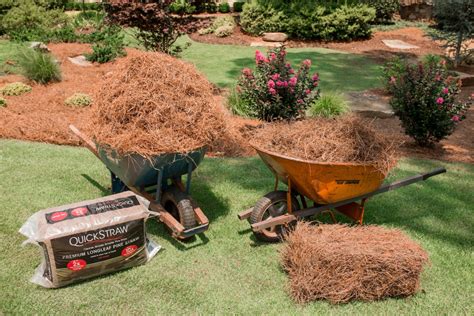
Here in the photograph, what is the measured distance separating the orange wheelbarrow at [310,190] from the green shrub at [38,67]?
7.38 metres

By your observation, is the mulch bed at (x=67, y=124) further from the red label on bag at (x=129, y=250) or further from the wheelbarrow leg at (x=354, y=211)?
the red label on bag at (x=129, y=250)

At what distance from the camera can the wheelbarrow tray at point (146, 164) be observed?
4094 mm

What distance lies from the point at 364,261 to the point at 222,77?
9186 millimetres

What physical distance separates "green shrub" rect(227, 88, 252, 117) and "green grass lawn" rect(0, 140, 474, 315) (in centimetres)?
200

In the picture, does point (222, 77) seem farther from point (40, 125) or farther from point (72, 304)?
point (72, 304)

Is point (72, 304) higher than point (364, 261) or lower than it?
lower

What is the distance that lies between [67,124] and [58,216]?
4.08m

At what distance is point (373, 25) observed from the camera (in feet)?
Answer: 67.5

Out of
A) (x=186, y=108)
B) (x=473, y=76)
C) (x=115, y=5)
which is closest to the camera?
(x=186, y=108)

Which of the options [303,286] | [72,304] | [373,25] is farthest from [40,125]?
[373,25]

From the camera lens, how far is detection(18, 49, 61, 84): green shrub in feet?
33.1

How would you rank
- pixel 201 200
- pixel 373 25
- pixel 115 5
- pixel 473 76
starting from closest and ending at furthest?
pixel 201 200, pixel 115 5, pixel 473 76, pixel 373 25

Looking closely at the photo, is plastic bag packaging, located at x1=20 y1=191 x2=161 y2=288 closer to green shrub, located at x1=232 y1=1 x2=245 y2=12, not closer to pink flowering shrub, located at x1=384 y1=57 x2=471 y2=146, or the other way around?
pink flowering shrub, located at x1=384 y1=57 x2=471 y2=146

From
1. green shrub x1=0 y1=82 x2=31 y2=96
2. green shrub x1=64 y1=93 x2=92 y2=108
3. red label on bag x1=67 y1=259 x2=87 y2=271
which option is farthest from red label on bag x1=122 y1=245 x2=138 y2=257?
green shrub x1=0 y1=82 x2=31 y2=96
